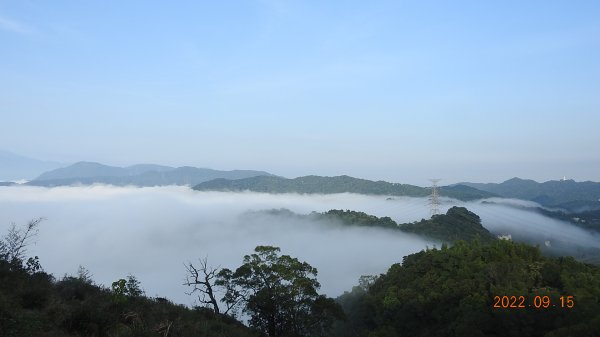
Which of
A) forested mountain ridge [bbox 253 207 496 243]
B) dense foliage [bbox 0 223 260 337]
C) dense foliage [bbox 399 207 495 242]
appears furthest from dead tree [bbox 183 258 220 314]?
dense foliage [bbox 399 207 495 242]

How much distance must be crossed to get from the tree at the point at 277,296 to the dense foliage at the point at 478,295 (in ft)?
15.4

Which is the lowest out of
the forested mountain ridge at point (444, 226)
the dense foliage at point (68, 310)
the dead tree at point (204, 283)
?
the forested mountain ridge at point (444, 226)

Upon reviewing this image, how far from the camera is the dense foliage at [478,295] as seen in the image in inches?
1056

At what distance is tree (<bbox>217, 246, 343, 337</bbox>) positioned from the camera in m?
26.3

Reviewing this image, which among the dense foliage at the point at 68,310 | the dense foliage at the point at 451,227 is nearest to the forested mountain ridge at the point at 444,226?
the dense foliage at the point at 451,227

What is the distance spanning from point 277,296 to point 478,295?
616 inches

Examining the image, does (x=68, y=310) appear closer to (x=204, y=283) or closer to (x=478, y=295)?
(x=204, y=283)

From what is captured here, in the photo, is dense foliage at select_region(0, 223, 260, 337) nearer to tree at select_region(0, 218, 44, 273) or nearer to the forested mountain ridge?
tree at select_region(0, 218, 44, 273)

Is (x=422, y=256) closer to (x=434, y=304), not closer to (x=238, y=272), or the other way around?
(x=434, y=304)

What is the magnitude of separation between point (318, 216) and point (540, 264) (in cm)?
13677

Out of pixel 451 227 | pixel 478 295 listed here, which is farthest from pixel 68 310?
pixel 451 227

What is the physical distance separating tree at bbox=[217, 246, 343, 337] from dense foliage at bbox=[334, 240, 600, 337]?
4.69 metres

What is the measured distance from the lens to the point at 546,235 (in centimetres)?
15188

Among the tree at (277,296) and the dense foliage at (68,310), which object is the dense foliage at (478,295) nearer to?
the tree at (277,296)
